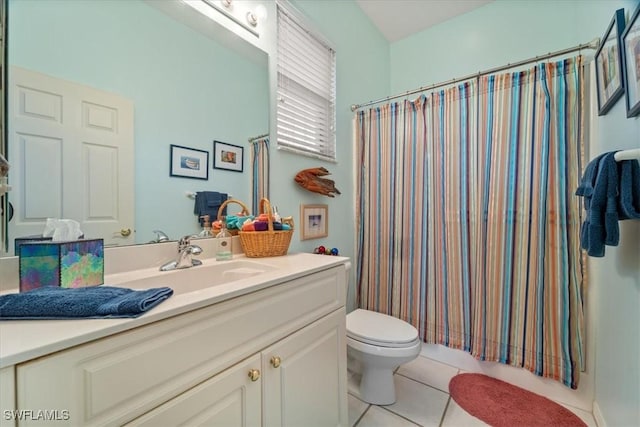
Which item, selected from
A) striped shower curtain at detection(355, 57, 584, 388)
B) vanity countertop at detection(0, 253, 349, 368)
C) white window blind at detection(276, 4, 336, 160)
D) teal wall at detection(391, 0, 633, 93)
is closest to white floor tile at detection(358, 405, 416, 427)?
striped shower curtain at detection(355, 57, 584, 388)

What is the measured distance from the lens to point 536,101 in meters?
1.43

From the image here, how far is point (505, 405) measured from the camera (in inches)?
55.1

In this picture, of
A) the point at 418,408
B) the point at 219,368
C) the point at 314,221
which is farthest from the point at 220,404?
the point at 418,408

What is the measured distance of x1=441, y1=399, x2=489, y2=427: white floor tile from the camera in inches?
50.8

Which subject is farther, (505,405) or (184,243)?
(505,405)

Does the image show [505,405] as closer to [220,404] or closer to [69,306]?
[220,404]

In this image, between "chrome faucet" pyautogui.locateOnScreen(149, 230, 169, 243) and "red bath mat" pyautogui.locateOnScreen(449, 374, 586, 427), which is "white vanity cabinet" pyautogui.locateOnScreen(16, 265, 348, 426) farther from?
"red bath mat" pyautogui.locateOnScreen(449, 374, 586, 427)

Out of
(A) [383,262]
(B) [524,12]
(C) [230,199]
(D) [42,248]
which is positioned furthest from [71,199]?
(B) [524,12]

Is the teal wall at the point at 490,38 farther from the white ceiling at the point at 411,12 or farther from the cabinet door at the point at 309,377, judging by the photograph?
the cabinet door at the point at 309,377

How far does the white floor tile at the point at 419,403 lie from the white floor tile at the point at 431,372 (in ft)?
0.18

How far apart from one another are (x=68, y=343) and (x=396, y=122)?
1.94 meters

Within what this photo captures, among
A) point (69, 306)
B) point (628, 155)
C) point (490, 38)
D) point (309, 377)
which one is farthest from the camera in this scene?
point (490, 38)

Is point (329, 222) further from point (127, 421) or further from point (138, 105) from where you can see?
point (127, 421)

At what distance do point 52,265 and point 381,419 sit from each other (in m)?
1.53
